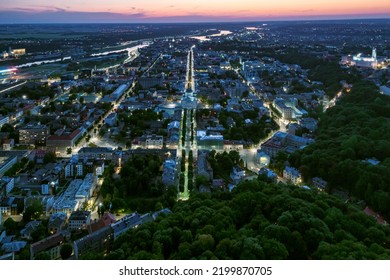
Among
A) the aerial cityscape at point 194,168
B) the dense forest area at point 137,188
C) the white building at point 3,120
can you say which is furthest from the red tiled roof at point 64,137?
the white building at point 3,120

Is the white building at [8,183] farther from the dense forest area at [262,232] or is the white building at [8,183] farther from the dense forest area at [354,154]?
the dense forest area at [354,154]

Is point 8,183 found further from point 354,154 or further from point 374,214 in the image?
point 354,154

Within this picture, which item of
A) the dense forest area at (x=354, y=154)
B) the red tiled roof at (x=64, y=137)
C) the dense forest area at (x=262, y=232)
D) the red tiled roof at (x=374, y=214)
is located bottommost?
the red tiled roof at (x=374, y=214)

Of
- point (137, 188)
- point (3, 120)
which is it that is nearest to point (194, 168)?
point (137, 188)

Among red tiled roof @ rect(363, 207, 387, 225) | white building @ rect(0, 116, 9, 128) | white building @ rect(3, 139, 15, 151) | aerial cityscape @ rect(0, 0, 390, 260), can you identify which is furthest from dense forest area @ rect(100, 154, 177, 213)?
white building @ rect(0, 116, 9, 128)

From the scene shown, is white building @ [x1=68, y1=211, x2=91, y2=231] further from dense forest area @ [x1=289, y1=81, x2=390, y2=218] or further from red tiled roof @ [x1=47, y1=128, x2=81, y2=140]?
red tiled roof @ [x1=47, y1=128, x2=81, y2=140]

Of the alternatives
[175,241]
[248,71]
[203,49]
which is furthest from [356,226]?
[203,49]
